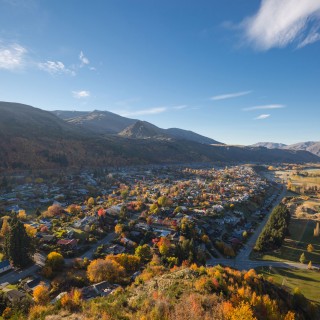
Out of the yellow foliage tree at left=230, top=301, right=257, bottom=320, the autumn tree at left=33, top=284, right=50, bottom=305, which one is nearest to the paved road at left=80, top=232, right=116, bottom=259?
the autumn tree at left=33, top=284, right=50, bottom=305

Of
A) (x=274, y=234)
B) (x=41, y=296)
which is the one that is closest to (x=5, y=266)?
(x=41, y=296)

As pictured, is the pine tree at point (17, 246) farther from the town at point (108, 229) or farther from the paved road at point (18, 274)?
the paved road at point (18, 274)

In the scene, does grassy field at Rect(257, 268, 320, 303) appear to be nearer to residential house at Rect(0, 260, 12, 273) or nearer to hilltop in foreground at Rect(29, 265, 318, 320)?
hilltop in foreground at Rect(29, 265, 318, 320)

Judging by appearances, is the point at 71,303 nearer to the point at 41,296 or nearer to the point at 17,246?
the point at 41,296

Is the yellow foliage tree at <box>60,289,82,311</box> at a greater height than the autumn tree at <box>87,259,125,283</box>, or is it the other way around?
the yellow foliage tree at <box>60,289,82,311</box>

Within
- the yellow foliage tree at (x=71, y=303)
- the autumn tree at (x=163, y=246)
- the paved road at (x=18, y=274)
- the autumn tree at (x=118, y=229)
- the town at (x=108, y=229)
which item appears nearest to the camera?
the yellow foliage tree at (x=71, y=303)

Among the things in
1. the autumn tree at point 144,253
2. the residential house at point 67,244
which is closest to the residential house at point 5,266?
the residential house at point 67,244
